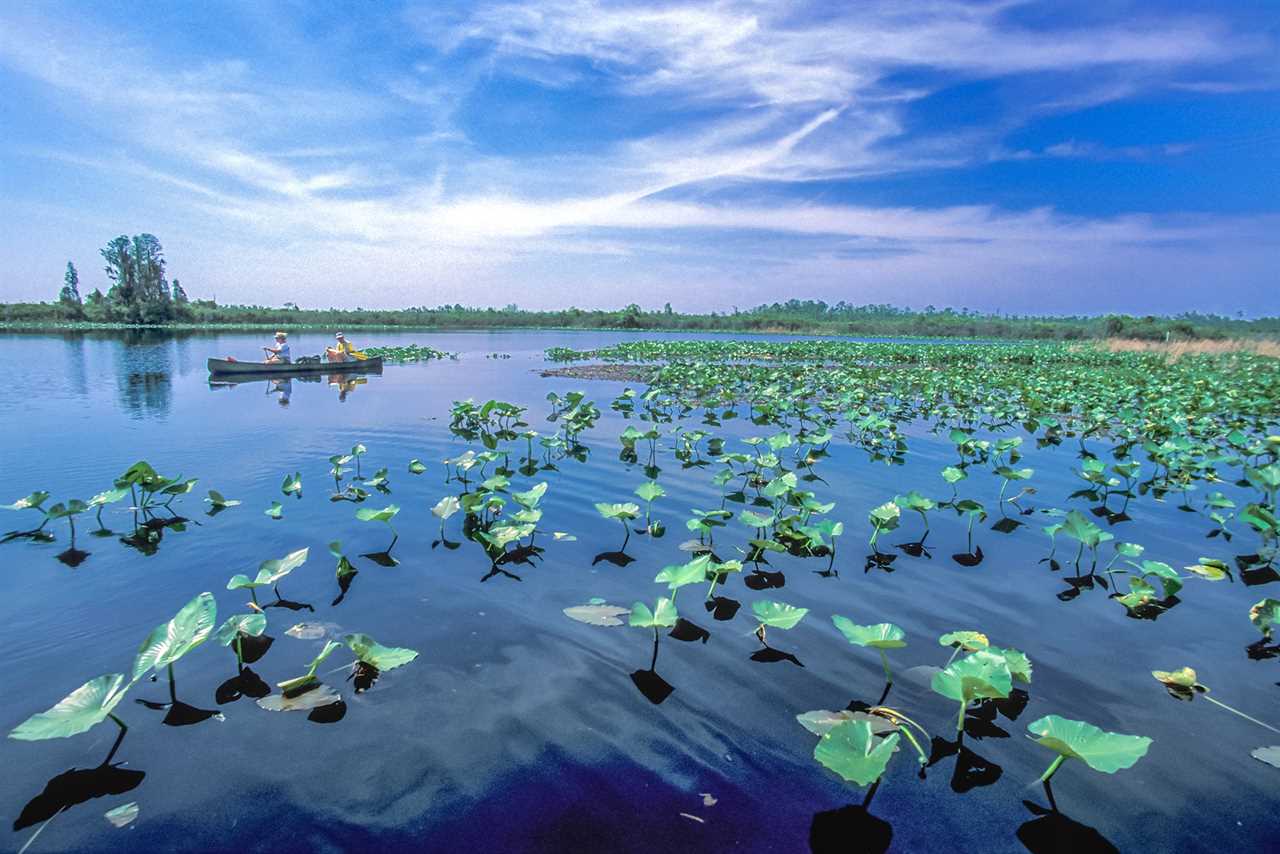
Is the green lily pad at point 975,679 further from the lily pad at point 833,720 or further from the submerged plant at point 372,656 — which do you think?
the submerged plant at point 372,656

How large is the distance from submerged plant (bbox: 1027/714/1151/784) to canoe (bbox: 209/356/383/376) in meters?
17.4

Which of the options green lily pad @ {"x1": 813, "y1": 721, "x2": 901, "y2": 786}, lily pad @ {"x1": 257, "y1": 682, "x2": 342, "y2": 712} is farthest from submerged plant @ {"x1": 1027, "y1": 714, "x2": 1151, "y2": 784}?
lily pad @ {"x1": 257, "y1": 682, "x2": 342, "y2": 712}

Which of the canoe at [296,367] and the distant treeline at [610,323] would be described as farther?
the distant treeline at [610,323]

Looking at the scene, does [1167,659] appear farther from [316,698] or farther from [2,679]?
[2,679]

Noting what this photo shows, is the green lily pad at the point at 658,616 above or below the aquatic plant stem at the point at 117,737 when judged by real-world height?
above

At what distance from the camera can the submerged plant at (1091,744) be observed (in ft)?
6.03

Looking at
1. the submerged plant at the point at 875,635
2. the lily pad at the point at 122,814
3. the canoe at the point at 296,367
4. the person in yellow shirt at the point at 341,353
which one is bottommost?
the lily pad at the point at 122,814

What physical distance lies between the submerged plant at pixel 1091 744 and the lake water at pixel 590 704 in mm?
282

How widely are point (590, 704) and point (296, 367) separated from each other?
1641 centimetres

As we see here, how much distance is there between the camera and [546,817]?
203cm

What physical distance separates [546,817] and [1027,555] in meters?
4.24

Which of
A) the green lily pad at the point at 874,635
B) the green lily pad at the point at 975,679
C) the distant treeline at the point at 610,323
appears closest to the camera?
the green lily pad at the point at 975,679

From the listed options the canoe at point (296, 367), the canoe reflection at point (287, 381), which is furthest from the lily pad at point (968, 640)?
the canoe at point (296, 367)

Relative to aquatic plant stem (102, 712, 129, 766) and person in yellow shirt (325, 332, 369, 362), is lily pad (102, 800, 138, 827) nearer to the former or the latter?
aquatic plant stem (102, 712, 129, 766)
